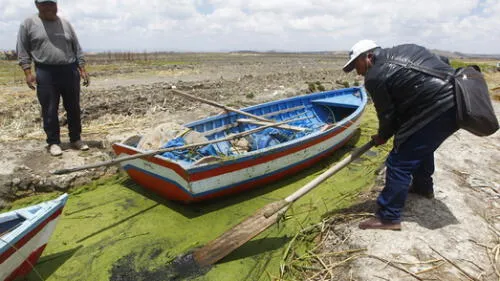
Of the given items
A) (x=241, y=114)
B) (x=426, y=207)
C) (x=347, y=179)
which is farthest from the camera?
(x=241, y=114)

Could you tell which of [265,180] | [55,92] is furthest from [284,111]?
[55,92]

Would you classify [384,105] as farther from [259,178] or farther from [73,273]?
[73,273]

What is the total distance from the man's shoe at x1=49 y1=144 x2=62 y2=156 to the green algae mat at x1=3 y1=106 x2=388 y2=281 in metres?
0.88

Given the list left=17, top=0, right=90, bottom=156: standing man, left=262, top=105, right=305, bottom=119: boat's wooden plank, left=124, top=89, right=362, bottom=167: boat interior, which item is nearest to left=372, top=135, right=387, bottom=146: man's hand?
left=124, top=89, right=362, bottom=167: boat interior

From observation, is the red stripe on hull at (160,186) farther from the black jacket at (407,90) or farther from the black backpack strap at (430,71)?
the black backpack strap at (430,71)

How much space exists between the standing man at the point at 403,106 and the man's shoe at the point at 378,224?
0.01m

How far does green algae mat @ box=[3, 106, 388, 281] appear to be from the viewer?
387cm

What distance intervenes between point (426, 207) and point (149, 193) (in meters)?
4.21

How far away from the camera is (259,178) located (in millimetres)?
5527

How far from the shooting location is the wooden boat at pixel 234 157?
4.75 metres

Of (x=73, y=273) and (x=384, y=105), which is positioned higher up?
(x=384, y=105)

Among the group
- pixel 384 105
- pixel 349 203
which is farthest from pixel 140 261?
pixel 384 105

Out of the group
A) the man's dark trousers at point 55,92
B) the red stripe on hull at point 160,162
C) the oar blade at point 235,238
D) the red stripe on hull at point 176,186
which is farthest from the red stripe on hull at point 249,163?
the man's dark trousers at point 55,92

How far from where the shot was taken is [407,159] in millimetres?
3580
